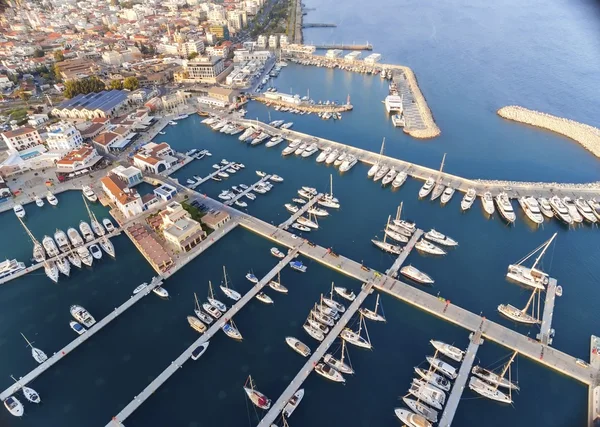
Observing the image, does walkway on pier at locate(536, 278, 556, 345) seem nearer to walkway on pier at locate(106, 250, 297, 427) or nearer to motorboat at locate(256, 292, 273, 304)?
motorboat at locate(256, 292, 273, 304)

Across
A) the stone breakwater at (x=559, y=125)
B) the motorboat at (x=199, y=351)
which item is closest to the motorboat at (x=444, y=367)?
the motorboat at (x=199, y=351)

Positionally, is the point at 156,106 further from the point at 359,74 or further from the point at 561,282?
the point at 561,282

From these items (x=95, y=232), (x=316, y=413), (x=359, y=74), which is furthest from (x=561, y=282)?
(x=359, y=74)

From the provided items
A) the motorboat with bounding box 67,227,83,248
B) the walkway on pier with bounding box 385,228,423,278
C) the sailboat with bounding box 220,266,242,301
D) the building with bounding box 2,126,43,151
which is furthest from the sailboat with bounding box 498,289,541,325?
the building with bounding box 2,126,43,151

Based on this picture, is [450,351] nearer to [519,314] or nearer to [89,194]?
[519,314]

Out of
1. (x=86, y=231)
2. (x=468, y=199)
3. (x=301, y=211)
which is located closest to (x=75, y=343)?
(x=86, y=231)

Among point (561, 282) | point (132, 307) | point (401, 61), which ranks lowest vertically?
point (132, 307)

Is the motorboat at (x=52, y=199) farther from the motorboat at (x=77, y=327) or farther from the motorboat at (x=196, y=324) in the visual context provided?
the motorboat at (x=196, y=324)
